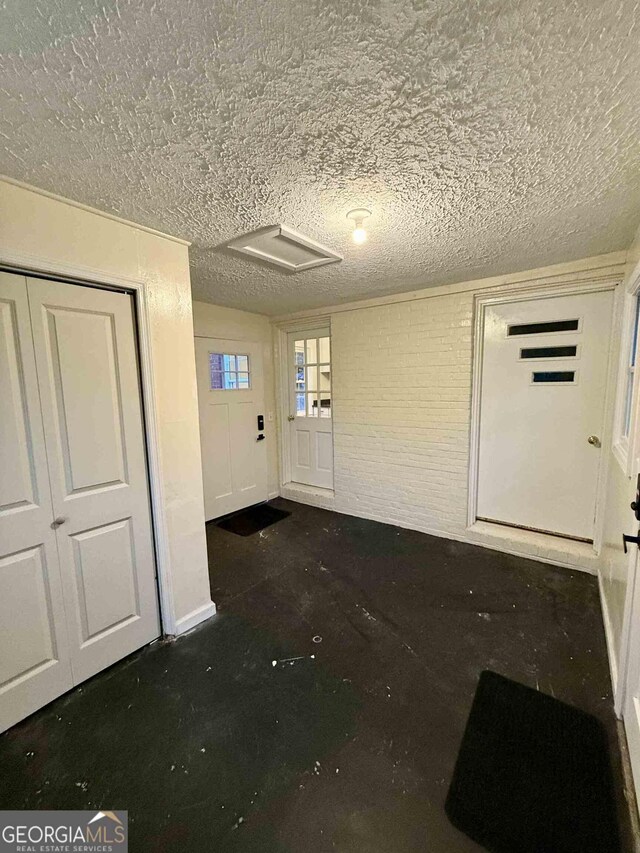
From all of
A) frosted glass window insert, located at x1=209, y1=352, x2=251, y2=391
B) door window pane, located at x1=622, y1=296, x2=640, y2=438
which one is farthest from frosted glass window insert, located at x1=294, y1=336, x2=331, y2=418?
door window pane, located at x1=622, y1=296, x2=640, y2=438

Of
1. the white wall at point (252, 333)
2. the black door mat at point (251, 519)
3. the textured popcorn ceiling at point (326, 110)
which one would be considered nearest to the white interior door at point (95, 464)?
the textured popcorn ceiling at point (326, 110)

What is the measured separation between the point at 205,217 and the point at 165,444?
1197 millimetres

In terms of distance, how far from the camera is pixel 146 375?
181 cm

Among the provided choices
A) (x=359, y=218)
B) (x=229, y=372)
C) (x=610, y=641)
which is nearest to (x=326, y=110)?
(x=359, y=218)

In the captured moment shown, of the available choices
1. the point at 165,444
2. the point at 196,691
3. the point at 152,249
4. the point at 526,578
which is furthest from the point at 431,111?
the point at 526,578

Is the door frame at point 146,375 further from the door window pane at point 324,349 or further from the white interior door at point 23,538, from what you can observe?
the door window pane at point 324,349

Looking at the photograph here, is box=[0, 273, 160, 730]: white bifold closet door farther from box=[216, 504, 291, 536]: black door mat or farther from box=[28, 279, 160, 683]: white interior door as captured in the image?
box=[216, 504, 291, 536]: black door mat

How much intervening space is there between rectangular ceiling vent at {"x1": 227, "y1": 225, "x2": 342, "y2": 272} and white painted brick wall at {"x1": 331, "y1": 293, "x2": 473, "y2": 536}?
1231mm

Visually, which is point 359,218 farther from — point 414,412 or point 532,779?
point 532,779

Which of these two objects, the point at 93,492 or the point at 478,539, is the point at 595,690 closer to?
the point at 478,539

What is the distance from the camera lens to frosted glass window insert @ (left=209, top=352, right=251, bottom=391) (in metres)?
3.64

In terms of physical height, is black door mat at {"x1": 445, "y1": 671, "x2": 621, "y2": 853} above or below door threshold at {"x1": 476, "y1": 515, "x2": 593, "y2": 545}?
below

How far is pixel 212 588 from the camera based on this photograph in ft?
8.18

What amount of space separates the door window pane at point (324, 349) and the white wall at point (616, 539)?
2602 millimetres
